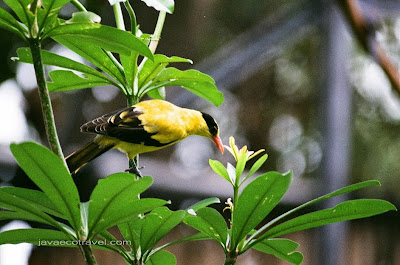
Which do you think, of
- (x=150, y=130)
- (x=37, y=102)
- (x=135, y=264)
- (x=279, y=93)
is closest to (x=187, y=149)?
(x=279, y=93)

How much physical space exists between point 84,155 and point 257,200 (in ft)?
1.20

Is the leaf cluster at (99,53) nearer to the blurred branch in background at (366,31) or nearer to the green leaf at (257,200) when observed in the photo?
the green leaf at (257,200)

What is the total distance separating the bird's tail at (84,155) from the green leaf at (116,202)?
0.96 feet

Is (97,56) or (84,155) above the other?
(97,56)

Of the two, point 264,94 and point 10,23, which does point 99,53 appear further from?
point 264,94

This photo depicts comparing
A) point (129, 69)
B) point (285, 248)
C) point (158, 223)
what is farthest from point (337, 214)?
point (129, 69)

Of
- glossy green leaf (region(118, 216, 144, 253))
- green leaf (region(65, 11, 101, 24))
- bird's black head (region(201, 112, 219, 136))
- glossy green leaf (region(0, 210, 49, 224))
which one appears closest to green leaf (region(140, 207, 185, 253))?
glossy green leaf (region(118, 216, 144, 253))

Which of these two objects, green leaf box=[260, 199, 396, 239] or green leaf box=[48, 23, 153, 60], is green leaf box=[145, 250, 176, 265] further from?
green leaf box=[48, 23, 153, 60]

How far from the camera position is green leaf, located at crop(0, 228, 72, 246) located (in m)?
0.70

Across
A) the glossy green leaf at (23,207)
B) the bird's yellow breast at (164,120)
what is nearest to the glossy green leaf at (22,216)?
the glossy green leaf at (23,207)

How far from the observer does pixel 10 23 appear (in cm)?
65

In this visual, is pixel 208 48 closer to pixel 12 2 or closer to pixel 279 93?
pixel 279 93

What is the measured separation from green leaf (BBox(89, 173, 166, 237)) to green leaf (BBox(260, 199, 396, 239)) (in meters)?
0.16

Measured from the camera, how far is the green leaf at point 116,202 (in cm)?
64
